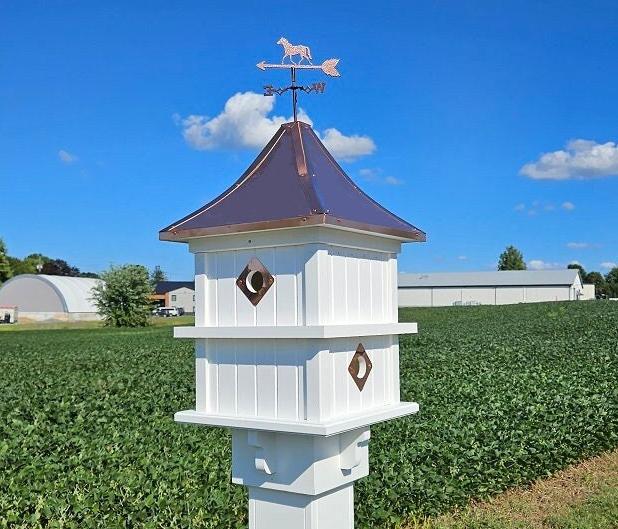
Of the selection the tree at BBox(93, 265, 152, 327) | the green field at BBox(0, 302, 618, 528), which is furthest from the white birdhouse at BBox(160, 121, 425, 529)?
the tree at BBox(93, 265, 152, 327)

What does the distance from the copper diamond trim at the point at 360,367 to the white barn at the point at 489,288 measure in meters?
59.6

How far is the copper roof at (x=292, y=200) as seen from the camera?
7.93ft

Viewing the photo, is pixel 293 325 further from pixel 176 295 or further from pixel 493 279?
pixel 176 295

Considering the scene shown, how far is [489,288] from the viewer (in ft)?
213

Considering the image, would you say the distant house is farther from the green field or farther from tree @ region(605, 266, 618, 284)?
the green field

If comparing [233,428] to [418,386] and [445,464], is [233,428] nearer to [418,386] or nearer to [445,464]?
[445,464]

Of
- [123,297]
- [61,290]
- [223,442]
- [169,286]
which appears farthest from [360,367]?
[169,286]

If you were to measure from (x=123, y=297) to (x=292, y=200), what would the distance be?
152ft

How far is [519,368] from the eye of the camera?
1227 centimetres

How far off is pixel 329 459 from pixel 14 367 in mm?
14804

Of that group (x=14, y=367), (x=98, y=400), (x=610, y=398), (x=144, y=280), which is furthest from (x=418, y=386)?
(x=144, y=280)

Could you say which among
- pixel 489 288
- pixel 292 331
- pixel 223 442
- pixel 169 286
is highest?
pixel 169 286

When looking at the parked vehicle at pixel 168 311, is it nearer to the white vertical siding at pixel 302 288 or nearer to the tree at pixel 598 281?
the tree at pixel 598 281

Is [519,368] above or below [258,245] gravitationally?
below
